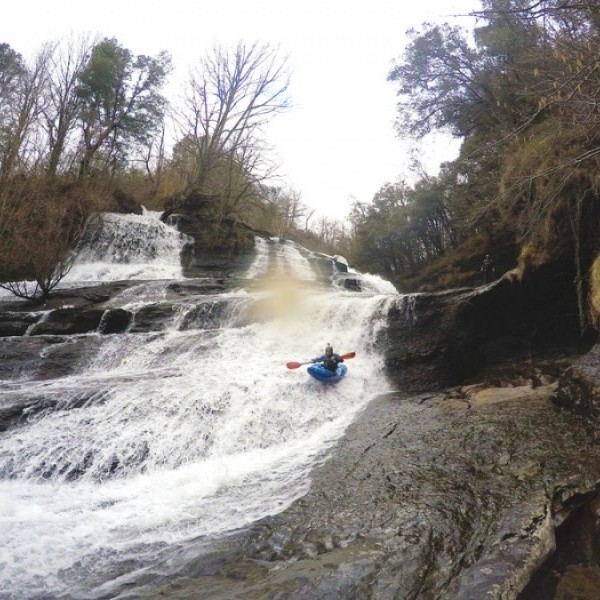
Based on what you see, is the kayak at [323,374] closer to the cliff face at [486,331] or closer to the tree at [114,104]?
the cliff face at [486,331]

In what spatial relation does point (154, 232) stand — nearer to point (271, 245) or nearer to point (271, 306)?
point (271, 245)

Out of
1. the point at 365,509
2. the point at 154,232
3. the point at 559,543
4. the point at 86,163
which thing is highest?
the point at 86,163

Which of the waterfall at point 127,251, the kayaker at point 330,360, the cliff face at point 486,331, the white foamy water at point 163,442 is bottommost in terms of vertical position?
the white foamy water at point 163,442

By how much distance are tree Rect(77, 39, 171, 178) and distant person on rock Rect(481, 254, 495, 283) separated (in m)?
20.5

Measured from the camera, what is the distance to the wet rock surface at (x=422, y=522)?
2688mm

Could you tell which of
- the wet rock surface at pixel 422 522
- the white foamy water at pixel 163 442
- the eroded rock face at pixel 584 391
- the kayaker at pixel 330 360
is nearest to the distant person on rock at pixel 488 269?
the white foamy water at pixel 163 442

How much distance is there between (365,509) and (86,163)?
23602 mm

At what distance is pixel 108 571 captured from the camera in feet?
10.6

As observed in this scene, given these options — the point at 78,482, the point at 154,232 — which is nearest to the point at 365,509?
the point at 78,482

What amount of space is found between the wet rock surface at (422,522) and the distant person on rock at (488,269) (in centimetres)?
1190

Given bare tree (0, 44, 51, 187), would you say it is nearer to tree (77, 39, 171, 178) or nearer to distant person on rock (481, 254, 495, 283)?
tree (77, 39, 171, 178)

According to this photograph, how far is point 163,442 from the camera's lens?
560cm

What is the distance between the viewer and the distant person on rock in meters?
16.2

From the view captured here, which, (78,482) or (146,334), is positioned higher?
(146,334)
